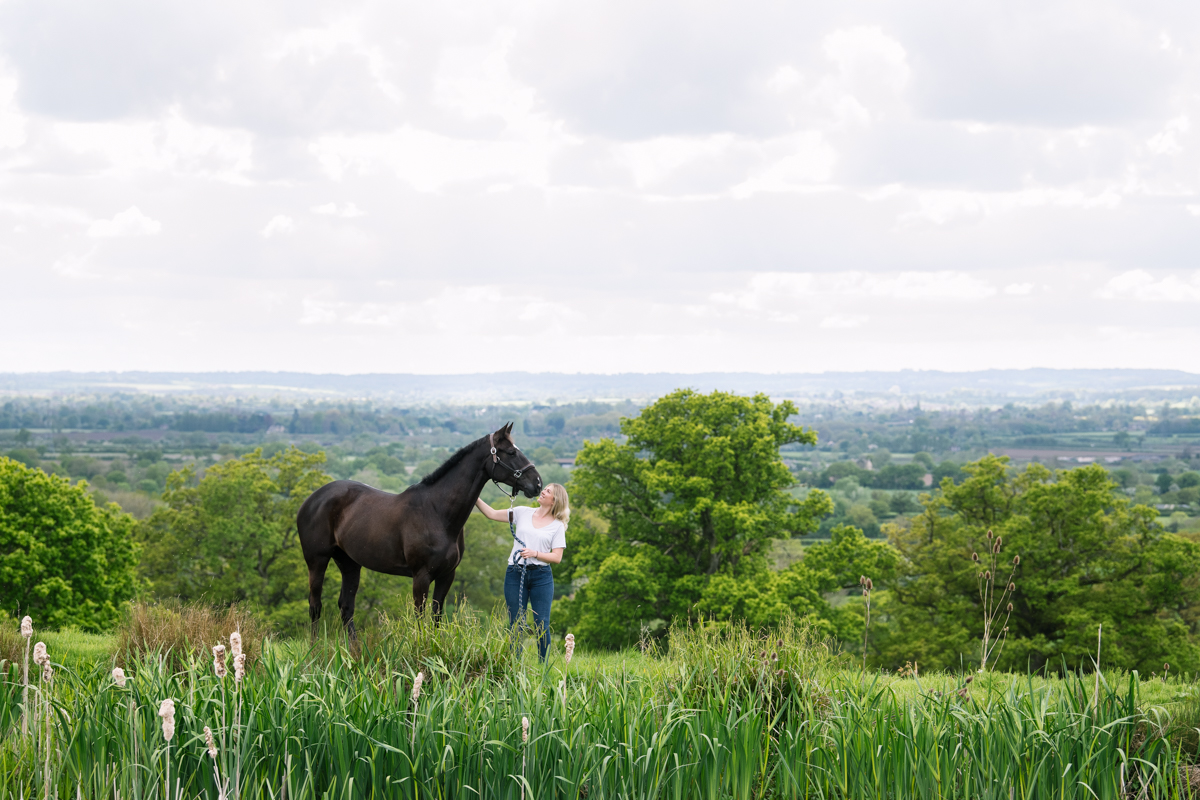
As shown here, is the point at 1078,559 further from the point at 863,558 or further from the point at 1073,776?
the point at 1073,776

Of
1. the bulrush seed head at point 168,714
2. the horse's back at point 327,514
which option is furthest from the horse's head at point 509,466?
the bulrush seed head at point 168,714

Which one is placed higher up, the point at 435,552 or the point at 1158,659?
the point at 435,552

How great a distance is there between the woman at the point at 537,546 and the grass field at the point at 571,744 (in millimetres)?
3173

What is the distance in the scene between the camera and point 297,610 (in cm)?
3098

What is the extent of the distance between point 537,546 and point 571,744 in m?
4.24

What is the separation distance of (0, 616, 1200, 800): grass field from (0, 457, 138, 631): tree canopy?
19.1 m

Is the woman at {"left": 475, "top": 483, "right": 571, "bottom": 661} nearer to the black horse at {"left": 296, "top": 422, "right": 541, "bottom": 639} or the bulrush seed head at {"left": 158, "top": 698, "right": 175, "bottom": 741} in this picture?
the black horse at {"left": 296, "top": 422, "right": 541, "bottom": 639}

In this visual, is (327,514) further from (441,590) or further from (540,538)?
(540,538)

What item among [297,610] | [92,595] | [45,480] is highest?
[45,480]

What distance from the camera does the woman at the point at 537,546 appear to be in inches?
375

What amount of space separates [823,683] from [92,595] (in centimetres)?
2428

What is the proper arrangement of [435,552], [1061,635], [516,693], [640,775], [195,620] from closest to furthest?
[640,775] → [516,693] → [195,620] → [435,552] → [1061,635]

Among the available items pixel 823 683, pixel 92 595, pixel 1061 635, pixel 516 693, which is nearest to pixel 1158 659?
pixel 1061 635

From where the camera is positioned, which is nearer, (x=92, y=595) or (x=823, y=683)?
(x=823, y=683)
